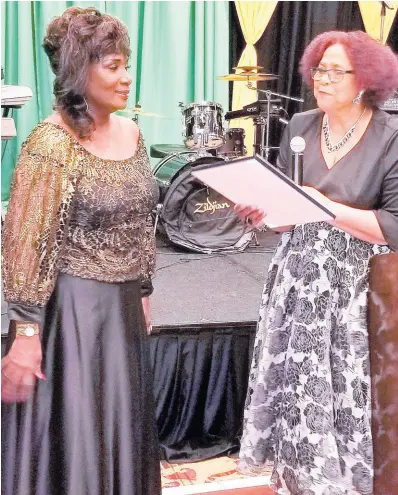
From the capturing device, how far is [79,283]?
68.7 inches

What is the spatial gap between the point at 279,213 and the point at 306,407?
0.61m

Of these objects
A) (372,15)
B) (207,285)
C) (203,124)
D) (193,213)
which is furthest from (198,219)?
(372,15)

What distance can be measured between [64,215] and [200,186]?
296 centimetres

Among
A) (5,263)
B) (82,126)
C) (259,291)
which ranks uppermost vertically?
(82,126)

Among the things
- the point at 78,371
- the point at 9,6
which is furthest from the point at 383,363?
the point at 9,6

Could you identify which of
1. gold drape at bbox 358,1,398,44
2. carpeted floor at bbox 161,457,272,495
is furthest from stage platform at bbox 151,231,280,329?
gold drape at bbox 358,1,398,44

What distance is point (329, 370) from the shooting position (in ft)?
6.88

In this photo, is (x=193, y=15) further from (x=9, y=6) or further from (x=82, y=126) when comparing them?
(x=82, y=126)

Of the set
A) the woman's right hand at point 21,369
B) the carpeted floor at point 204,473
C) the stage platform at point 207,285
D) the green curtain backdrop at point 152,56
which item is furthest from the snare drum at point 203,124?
the woman's right hand at point 21,369

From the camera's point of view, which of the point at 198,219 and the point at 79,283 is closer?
the point at 79,283

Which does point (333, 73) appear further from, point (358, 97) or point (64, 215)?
point (64, 215)

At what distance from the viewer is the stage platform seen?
9.87ft

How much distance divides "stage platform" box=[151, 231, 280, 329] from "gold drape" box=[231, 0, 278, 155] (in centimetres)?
150

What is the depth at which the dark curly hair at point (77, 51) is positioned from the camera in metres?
1.66
